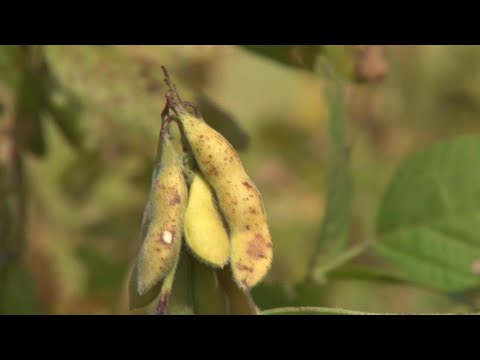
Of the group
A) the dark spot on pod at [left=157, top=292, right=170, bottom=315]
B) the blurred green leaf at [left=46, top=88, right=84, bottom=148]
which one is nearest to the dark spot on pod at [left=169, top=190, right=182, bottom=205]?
the dark spot on pod at [left=157, top=292, right=170, bottom=315]

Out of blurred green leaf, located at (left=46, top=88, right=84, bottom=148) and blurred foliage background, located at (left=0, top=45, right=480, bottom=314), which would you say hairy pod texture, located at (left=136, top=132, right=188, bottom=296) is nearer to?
blurred foliage background, located at (left=0, top=45, right=480, bottom=314)

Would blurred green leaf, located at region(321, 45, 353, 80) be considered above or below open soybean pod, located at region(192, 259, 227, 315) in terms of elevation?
above

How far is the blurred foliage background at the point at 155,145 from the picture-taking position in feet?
5.96

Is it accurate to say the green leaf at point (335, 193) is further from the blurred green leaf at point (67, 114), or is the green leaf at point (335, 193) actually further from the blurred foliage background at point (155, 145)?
the blurred green leaf at point (67, 114)

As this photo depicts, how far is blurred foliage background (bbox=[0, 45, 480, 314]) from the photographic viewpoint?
1.82 m

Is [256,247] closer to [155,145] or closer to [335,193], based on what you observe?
[335,193]

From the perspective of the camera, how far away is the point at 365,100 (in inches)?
143

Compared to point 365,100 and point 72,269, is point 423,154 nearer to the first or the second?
point 72,269

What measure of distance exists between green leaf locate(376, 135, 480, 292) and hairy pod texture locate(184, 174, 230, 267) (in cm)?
66

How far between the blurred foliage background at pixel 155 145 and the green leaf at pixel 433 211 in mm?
63

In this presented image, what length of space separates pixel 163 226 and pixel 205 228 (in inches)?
2.0

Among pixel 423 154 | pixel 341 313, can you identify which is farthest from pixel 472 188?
pixel 341 313

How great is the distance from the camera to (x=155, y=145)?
1910 mm
